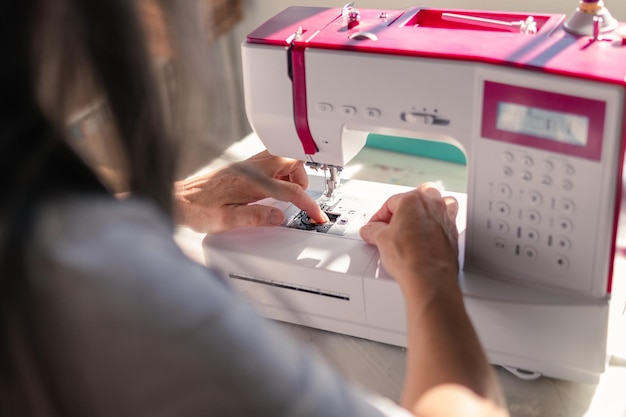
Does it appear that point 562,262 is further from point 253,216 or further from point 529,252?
point 253,216

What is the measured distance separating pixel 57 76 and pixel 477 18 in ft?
2.45

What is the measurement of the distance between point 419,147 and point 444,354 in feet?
2.74

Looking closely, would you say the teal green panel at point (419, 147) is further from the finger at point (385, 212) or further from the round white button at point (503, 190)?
the round white button at point (503, 190)

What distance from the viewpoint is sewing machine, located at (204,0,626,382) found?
878mm

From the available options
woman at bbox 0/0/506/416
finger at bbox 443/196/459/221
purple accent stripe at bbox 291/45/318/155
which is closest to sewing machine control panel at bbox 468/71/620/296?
finger at bbox 443/196/459/221

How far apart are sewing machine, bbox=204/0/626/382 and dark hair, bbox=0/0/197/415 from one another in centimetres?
56

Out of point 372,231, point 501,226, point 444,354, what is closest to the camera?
point 444,354

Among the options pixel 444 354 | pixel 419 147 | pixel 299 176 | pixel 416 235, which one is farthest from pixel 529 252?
pixel 419 147

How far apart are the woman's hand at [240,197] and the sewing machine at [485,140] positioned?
4 centimetres

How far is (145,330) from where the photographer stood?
1.36 ft

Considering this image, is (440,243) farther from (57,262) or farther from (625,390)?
(57,262)

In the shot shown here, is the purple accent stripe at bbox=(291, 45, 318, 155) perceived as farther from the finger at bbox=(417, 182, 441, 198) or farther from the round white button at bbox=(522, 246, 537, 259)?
the round white button at bbox=(522, 246, 537, 259)

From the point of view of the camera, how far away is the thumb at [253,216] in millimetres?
1168

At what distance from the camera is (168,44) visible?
452 millimetres
